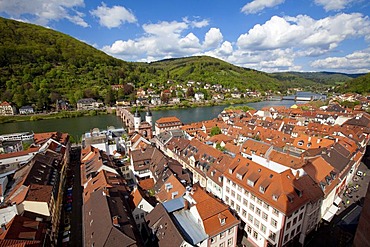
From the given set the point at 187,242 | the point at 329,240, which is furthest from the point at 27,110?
the point at 329,240

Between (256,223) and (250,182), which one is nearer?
(256,223)

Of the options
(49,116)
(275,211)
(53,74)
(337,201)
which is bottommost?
(49,116)

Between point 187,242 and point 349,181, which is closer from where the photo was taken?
point 187,242

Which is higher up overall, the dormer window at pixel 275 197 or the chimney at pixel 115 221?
the dormer window at pixel 275 197

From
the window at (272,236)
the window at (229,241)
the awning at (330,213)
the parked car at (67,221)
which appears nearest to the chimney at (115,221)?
the window at (229,241)

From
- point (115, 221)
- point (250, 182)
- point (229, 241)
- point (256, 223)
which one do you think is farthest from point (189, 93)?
point (115, 221)

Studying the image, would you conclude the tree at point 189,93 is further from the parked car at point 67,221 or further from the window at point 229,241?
the window at point 229,241

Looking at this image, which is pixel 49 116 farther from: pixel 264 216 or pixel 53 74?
pixel 264 216

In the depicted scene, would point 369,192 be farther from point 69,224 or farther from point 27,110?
point 27,110

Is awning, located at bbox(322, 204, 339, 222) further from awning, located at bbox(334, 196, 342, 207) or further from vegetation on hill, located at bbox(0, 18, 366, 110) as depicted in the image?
vegetation on hill, located at bbox(0, 18, 366, 110)
